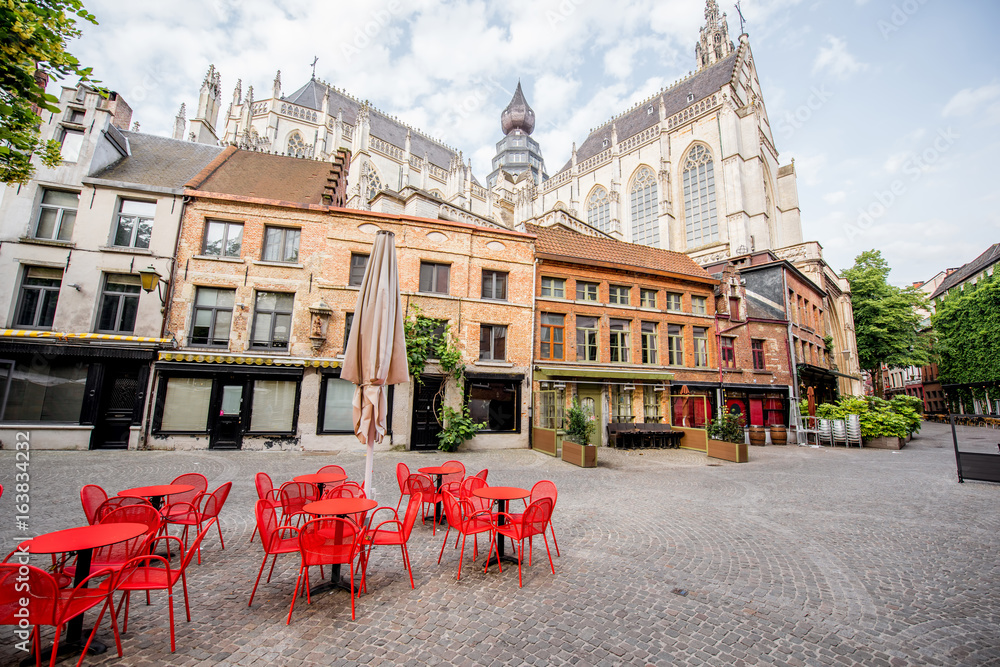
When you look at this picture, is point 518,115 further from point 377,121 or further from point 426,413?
point 426,413

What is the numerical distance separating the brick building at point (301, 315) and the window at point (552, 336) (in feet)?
3.25

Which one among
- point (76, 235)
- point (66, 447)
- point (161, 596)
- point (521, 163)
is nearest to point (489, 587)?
point (161, 596)

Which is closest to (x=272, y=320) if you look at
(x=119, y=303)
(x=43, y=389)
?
(x=119, y=303)

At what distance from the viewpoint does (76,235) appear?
12219 mm

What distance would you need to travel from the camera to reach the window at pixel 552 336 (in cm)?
1620

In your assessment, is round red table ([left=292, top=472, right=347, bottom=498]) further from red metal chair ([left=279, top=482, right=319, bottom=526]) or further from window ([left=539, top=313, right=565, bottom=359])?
window ([left=539, top=313, right=565, bottom=359])

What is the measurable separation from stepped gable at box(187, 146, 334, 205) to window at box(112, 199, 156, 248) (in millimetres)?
1555

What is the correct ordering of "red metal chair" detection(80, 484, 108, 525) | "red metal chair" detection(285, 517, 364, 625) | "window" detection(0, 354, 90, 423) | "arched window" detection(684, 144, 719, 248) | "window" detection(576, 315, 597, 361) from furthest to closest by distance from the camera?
"arched window" detection(684, 144, 719, 248)
"window" detection(576, 315, 597, 361)
"window" detection(0, 354, 90, 423)
"red metal chair" detection(80, 484, 108, 525)
"red metal chair" detection(285, 517, 364, 625)

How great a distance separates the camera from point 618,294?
707 inches

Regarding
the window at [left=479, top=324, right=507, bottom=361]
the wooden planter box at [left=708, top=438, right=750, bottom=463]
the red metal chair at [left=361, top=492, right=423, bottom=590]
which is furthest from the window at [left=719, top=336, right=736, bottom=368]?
the red metal chair at [left=361, top=492, right=423, bottom=590]

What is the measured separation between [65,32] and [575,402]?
15.7m

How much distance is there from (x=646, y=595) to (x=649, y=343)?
1548 centimetres

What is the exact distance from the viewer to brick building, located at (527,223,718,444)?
52.9 feet

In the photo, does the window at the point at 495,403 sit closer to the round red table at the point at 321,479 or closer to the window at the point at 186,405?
the window at the point at 186,405
